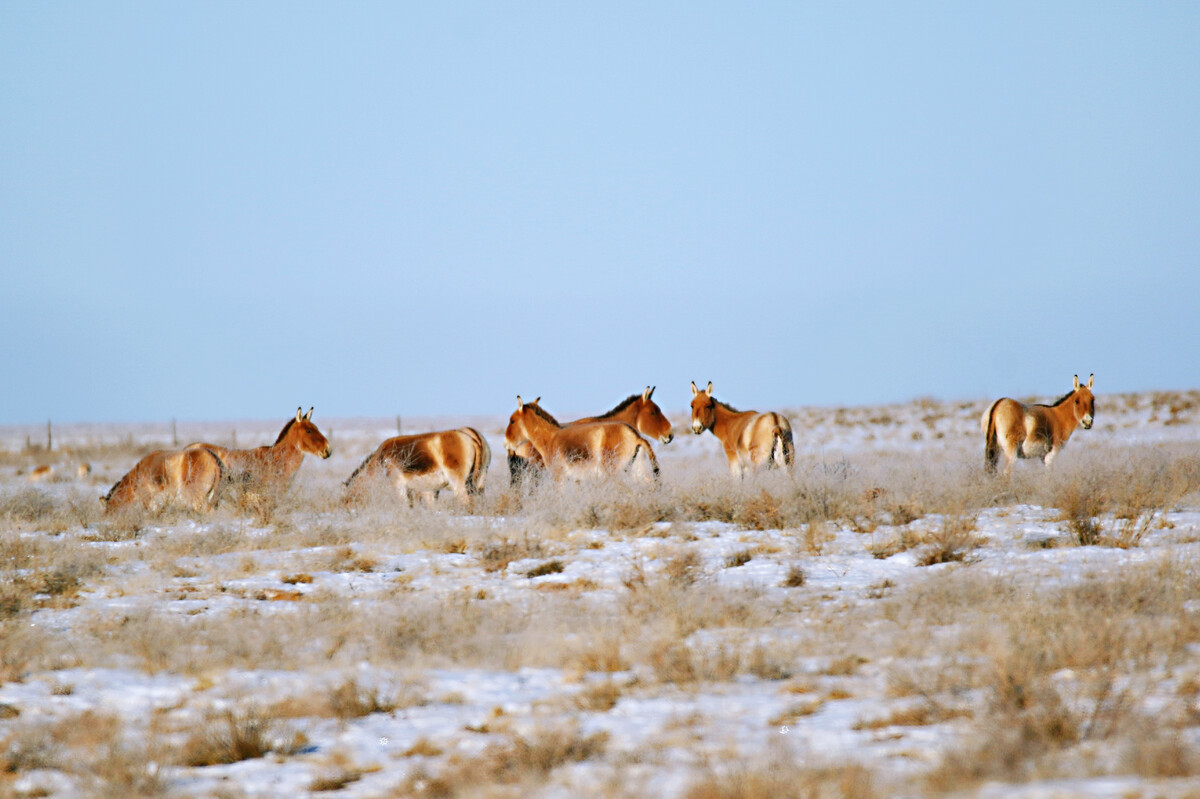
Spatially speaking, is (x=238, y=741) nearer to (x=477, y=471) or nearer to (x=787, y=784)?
(x=787, y=784)

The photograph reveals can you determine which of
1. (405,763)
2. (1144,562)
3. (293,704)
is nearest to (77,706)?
(293,704)

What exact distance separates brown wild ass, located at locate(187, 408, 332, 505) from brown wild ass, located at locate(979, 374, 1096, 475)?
9.60 metres

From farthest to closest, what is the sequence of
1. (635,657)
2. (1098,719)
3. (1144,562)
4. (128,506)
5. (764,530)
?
(128,506) → (764,530) → (1144,562) → (635,657) → (1098,719)

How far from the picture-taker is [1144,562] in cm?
750

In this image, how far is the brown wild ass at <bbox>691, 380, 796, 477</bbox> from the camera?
1470cm

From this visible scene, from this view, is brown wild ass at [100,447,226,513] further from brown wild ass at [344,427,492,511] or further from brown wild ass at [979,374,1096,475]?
brown wild ass at [979,374,1096,475]

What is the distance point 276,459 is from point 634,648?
9228 mm

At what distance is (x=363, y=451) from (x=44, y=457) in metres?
10.5

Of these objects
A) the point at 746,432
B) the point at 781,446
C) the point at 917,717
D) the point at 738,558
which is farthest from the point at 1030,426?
the point at 917,717

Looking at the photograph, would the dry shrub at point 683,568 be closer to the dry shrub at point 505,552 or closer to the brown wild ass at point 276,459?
the dry shrub at point 505,552

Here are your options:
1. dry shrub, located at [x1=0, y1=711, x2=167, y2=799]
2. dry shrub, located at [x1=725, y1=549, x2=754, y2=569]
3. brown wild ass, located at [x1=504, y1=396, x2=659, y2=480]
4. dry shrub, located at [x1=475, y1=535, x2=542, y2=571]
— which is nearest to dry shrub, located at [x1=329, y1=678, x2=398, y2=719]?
dry shrub, located at [x1=0, y1=711, x2=167, y2=799]

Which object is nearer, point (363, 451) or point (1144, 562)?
point (1144, 562)

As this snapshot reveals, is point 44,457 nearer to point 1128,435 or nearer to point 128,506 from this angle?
point 128,506

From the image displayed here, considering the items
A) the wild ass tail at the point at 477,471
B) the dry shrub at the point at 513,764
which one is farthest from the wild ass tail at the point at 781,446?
the dry shrub at the point at 513,764
